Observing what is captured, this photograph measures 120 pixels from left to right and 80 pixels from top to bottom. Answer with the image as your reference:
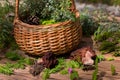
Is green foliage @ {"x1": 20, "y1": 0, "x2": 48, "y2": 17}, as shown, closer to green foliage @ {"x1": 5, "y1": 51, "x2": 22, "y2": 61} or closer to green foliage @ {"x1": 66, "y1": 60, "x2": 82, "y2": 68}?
green foliage @ {"x1": 5, "y1": 51, "x2": 22, "y2": 61}

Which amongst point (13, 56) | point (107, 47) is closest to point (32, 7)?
point (13, 56)

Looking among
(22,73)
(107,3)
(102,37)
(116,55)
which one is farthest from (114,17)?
(22,73)

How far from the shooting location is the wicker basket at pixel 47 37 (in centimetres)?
260

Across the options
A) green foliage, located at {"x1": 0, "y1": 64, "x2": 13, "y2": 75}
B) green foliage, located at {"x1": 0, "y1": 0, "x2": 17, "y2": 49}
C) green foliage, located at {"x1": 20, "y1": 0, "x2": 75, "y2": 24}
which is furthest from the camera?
green foliage, located at {"x1": 0, "y1": 0, "x2": 17, "y2": 49}

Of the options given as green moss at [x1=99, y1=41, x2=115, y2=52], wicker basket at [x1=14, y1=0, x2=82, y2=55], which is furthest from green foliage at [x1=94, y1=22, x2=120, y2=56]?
wicker basket at [x1=14, y1=0, x2=82, y2=55]

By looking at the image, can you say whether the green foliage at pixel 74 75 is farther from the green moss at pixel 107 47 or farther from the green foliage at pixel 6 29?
the green foliage at pixel 6 29

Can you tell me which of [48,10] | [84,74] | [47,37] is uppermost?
[48,10]

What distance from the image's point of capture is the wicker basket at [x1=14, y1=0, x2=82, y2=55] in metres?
2.60

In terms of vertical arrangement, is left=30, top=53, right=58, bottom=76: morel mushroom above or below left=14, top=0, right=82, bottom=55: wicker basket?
below

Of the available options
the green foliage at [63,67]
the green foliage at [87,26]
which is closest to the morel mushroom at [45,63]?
the green foliage at [63,67]

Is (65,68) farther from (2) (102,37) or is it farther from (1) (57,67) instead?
(2) (102,37)

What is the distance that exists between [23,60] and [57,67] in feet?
1.07

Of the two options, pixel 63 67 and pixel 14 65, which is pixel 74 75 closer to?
pixel 63 67

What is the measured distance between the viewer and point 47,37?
2.61 m
